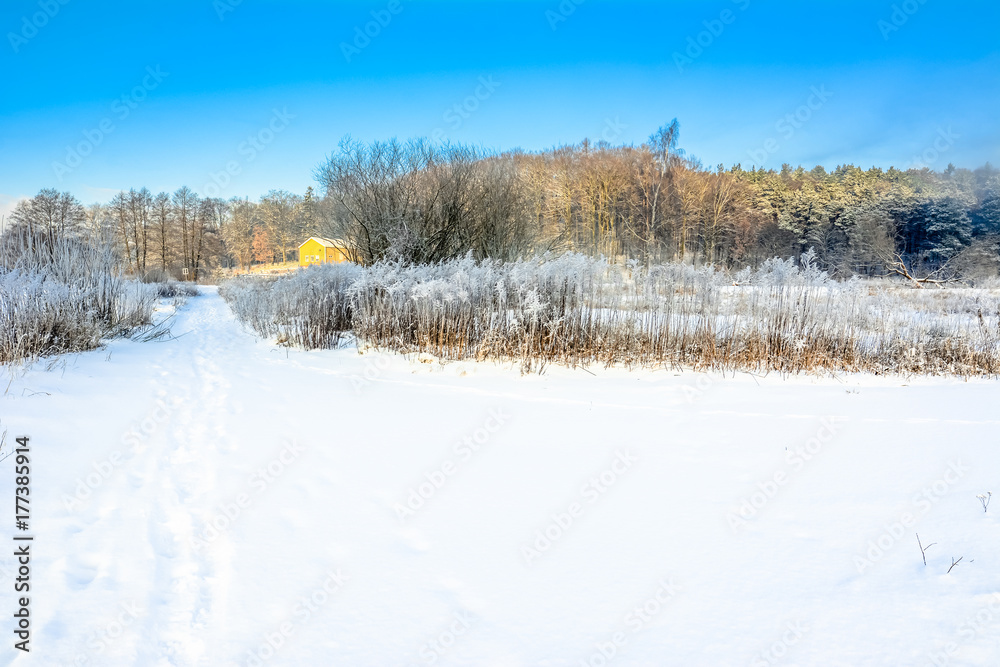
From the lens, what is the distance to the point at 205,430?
4.29m

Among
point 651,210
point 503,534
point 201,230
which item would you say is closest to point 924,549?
point 503,534

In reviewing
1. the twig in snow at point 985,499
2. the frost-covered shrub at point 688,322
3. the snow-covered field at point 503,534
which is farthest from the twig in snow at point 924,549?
the frost-covered shrub at point 688,322

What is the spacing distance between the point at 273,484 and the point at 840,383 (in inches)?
285

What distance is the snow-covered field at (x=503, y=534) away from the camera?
1810 mm

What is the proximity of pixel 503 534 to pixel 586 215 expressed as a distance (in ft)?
119

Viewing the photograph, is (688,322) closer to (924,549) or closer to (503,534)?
(924,549)

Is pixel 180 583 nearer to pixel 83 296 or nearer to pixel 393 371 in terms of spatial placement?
pixel 393 371

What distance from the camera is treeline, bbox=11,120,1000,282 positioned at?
14195 mm

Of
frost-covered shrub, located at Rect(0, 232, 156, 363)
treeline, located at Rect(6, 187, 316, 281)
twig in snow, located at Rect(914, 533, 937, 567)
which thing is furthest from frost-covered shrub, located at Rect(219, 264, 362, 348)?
treeline, located at Rect(6, 187, 316, 281)

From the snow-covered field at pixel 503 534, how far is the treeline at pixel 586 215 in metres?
5.62

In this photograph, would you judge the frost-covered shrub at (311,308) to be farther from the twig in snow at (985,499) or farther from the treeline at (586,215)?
the twig in snow at (985,499)

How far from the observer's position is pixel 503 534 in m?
2.63

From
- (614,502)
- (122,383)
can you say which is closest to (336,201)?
(122,383)

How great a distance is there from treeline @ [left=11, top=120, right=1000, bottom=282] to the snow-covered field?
18.5 ft
